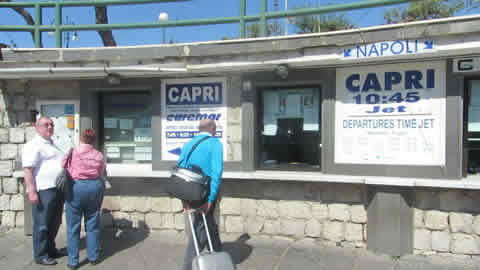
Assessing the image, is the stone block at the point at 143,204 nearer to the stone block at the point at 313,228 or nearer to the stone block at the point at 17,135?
the stone block at the point at 17,135

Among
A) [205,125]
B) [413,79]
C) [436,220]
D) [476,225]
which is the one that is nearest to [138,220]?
[205,125]

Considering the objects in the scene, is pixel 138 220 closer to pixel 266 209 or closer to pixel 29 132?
pixel 266 209

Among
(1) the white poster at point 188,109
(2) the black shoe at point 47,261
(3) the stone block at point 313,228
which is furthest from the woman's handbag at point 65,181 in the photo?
(3) the stone block at point 313,228

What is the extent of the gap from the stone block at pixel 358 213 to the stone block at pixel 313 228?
0.47 metres

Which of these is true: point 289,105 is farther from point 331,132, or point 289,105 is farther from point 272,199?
point 272,199

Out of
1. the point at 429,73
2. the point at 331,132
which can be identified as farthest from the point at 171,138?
the point at 429,73

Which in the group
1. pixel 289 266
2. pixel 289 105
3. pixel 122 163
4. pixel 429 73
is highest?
pixel 429 73

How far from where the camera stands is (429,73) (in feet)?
14.7

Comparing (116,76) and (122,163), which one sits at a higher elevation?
(116,76)

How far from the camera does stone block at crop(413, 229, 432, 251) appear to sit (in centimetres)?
452

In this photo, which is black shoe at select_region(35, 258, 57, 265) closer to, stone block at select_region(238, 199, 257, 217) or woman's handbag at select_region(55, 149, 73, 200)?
woman's handbag at select_region(55, 149, 73, 200)

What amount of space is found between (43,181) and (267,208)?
2.95 m

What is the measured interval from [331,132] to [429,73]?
1.41 meters

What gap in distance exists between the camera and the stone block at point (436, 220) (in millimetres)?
4438
